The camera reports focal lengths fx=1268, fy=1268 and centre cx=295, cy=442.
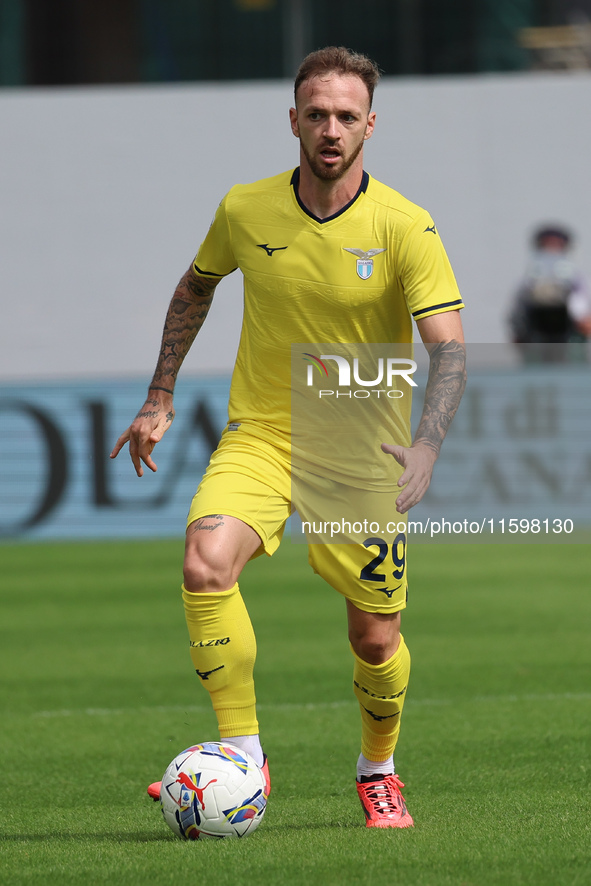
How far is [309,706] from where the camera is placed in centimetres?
644

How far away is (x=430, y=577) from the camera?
1127 cm

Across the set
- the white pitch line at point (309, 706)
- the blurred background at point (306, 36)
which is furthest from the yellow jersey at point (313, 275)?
the blurred background at point (306, 36)

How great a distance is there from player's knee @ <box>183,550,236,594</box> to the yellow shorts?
8.4 inches

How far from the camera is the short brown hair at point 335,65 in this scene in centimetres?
398

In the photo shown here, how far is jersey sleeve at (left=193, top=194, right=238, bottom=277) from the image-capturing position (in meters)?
4.26

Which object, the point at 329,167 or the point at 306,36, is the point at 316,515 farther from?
the point at 306,36

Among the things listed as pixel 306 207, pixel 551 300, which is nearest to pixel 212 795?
pixel 306 207

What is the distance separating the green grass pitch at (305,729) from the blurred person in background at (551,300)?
20.9 ft

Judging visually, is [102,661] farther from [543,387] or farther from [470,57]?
[470,57]

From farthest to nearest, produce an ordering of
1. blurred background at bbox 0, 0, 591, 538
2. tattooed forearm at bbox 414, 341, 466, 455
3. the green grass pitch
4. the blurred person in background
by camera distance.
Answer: blurred background at bbox 0, 0, 591, 538 → the blurred person in background → tattooed forearm at bbox 414, 341, 466, 455 → the green grass pitch

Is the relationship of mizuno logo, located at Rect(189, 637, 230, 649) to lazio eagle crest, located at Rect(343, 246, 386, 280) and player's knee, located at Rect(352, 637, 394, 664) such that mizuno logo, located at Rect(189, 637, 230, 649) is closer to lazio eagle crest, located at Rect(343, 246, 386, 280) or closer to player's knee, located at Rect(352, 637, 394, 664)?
player's knee, located at Rect(352, 637, 394, 664)

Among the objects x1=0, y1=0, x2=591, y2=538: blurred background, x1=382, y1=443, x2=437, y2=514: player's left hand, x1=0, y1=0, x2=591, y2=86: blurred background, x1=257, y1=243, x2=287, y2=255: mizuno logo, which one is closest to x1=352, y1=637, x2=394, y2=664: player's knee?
x1=382, y1=443, x2=437, y2=514: player's left hand

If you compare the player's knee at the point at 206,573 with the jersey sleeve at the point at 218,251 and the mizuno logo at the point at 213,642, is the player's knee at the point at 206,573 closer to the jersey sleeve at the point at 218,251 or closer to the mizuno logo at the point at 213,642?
the mizuno logo at the point at 213,642

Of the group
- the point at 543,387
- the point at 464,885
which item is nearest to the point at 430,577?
the point at 543,387
